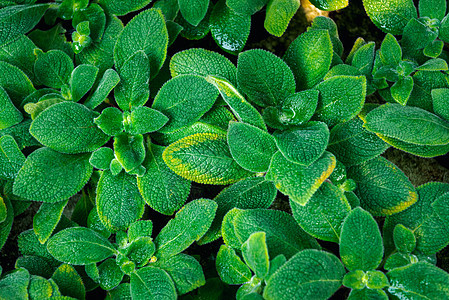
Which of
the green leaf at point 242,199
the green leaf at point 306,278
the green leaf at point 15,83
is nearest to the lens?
the green leaf at point 306,278

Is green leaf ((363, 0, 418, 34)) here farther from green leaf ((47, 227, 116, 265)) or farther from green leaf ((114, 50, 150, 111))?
green leaf ((47, 227, 116, 265))

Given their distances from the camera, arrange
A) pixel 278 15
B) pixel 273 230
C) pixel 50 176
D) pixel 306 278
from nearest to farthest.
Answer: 1. pixel 306 278
2. pixel 273 230
3. pixel 50 176
4. pixel 278 15

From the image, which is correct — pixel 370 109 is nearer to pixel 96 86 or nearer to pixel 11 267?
pixel 96 86

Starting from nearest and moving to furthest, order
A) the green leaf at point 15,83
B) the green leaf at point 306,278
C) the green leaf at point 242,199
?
the green leaf at point 306,278 < the green leaf at point 242,199 < the green leaf at point 15,83

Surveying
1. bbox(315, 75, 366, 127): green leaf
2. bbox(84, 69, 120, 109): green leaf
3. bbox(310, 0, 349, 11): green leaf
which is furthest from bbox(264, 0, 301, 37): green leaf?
bbox(84, 69, 120, 109): green leaf

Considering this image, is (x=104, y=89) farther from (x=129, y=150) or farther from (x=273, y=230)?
(x=273, y=230)

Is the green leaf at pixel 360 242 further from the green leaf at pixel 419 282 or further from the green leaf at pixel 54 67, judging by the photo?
the green leaf at pixel 54 67

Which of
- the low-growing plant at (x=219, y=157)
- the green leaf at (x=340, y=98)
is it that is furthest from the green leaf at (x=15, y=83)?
the green leaf at (x=340, y=98)

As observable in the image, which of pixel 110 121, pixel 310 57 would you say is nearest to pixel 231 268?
pixel 110 121
